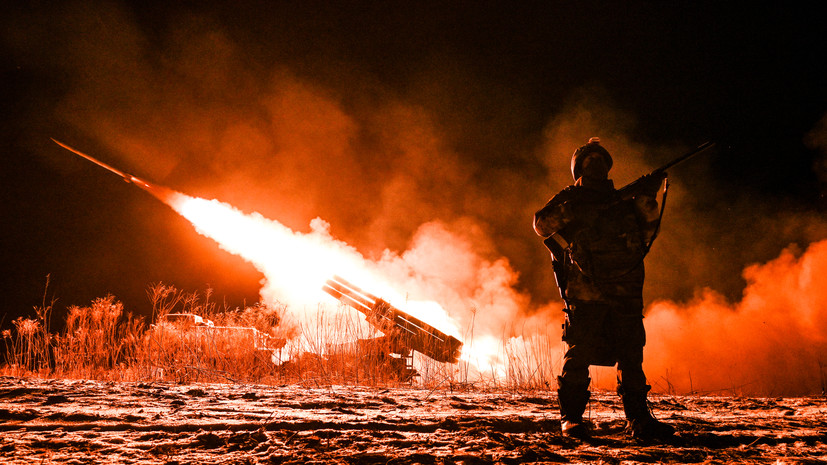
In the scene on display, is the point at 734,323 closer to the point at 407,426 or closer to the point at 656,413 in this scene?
the point at 656,413

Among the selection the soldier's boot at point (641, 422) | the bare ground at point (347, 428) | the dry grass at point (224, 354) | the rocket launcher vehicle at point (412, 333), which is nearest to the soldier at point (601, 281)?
the soldier's boot at point (641, 422)

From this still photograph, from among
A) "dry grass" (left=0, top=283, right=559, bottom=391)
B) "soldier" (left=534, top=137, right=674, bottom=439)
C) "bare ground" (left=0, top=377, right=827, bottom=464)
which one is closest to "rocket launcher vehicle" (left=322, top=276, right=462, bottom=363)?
"dry grass" (left=0, top=283, right=559, bottom=391)

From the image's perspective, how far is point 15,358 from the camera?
7203 mm

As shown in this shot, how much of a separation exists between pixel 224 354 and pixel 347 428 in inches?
198

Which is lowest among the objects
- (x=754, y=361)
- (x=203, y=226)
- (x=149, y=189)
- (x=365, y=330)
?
(x=754, y=361)

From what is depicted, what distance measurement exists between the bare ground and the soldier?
33cm

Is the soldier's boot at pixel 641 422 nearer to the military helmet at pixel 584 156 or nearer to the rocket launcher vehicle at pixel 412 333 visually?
the military helmet at pixel 584 156

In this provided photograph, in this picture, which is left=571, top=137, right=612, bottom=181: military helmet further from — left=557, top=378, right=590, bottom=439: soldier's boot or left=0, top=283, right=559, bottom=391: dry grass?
left=0, top=283, right=559, bottom=391: dry grass

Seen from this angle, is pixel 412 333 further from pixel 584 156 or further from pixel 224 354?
pixel 584 156

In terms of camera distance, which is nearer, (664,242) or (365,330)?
(365,330)

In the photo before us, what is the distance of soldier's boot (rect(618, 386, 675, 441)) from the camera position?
321cm

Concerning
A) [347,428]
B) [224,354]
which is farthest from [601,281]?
[224,354]

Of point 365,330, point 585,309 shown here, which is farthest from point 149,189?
point 585,309

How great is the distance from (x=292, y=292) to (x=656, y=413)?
11.7 meters
